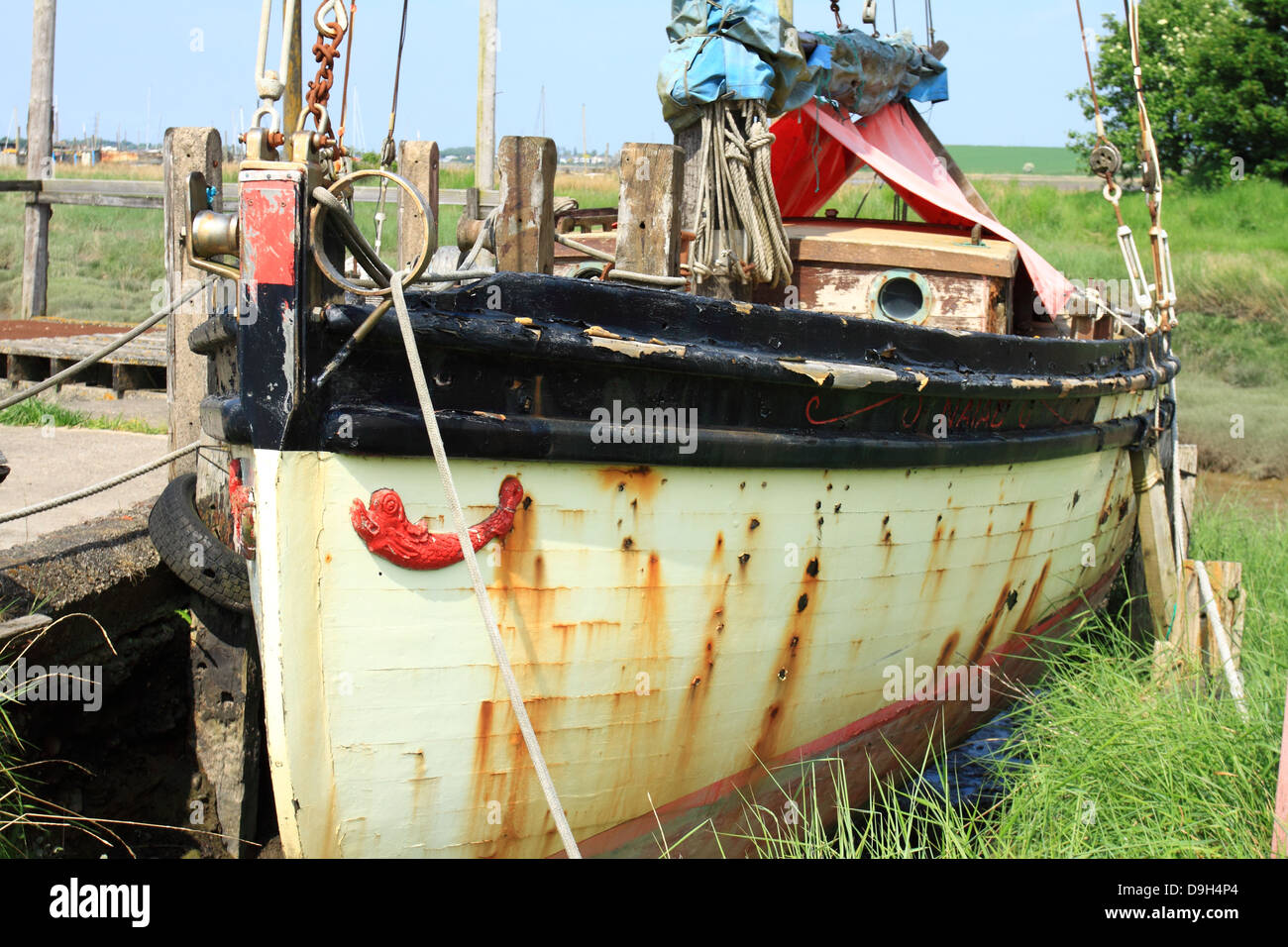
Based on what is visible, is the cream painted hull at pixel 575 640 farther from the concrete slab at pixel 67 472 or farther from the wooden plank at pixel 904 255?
the concrete slab at pixel 67 472

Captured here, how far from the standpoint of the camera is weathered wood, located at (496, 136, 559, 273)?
3.77 m

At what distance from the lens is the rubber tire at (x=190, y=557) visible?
4301mm

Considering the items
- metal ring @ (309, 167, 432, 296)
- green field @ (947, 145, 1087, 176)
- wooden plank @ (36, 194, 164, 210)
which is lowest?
metal ring @ (309, 167, 432, 296)

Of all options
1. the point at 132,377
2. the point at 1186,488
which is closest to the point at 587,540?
the point at 1186,488

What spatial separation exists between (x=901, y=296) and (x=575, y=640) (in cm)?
245

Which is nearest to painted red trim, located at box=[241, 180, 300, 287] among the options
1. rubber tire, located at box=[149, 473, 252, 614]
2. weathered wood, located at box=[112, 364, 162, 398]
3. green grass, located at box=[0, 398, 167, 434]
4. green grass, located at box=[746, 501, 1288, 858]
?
rubber tire, located at box=[149, 473, 252, 614]

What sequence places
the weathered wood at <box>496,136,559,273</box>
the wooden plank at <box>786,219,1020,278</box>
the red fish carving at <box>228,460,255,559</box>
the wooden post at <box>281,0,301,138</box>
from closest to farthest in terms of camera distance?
the red fish carving at <box>228,460,255,559</box>
the wooden post at <box>281,0,301,138</box>
the weathered wood at <box>496,136,559,273</box>
the wooden plank at <box>786,219,1020,278</box>

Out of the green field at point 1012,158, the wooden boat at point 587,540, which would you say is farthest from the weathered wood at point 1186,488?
the green field at point 1012,158

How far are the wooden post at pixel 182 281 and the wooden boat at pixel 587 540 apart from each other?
4.66ft

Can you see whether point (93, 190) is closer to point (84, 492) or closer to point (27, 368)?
point (27, 368)

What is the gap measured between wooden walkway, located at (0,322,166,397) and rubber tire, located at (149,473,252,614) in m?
5.58

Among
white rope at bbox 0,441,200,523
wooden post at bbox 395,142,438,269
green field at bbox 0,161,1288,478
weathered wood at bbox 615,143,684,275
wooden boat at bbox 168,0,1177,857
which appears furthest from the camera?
green field at bbox 0,161,1288,478

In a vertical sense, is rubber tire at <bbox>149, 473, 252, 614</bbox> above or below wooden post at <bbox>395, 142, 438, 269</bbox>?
below

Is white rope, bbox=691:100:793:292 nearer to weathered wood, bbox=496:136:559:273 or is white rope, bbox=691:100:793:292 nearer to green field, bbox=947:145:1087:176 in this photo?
weathered wood, bbox=496:136:559:273
